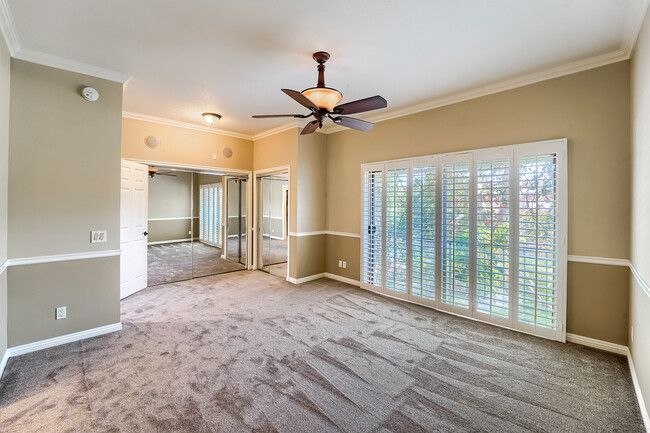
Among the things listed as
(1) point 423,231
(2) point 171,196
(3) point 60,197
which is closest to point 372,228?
(1) point 423,231

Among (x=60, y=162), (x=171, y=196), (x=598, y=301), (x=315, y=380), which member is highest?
(x=60, y=162)

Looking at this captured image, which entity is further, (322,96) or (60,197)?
(60,197)

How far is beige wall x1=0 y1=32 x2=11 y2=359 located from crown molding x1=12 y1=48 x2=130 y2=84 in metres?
0.17

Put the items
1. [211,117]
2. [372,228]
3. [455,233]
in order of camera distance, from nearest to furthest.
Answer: [455,233]
[211,117]
[372,228]

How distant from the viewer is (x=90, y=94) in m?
3.03

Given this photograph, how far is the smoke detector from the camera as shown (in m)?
3.00

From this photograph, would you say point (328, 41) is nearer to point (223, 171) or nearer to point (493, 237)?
point (493, 237)

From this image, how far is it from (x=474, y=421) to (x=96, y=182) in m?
4.07

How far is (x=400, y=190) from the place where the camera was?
4234 millimetres

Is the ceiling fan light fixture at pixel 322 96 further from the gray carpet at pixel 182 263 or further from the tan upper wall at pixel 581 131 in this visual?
the gray carpet at pixel 182 263

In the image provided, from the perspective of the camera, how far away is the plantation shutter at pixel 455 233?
11.7 ft

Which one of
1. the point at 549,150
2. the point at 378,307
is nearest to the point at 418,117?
the point at 549,150

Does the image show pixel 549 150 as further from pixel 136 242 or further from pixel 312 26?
pixel 136 242

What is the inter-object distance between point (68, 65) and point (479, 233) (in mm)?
4850
